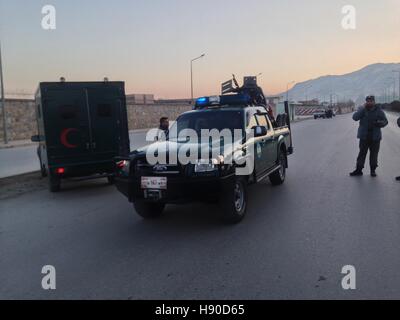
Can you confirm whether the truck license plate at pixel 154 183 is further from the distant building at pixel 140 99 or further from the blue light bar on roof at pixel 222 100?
the distant building at pixel 140 99

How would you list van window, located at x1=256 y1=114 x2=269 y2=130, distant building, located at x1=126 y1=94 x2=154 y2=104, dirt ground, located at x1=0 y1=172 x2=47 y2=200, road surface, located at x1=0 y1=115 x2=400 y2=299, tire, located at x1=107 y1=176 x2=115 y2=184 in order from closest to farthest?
road surface, located at x1=0 y1=115 x2=400 y2=299, van window, located at x1=256 y1=114 x2=269 y2=130, dirt ground, located at x1=0 y1=172 x2=47 y2=200, tire, located at x1=107 y1=176 x2=115 y2=184, distant building, located at x1=126 y1=94 x2=154 y2=104

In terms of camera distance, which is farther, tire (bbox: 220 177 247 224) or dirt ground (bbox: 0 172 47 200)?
dirt ground (bbox: 0 172 47 200)

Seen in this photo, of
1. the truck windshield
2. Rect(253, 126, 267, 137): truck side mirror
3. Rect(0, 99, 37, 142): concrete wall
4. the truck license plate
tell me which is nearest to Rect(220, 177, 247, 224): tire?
the truck license plate

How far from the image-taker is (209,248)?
4770mm

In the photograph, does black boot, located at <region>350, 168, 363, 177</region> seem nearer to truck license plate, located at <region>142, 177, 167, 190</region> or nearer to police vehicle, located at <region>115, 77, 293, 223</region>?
police vehicle, located at <region>115, 77, 293, 223</region>

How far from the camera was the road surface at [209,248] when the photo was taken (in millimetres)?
3703

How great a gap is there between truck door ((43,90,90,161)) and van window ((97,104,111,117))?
0.33 m

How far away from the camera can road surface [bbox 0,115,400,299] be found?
12.1 feet

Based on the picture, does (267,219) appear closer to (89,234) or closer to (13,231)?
(89,234)

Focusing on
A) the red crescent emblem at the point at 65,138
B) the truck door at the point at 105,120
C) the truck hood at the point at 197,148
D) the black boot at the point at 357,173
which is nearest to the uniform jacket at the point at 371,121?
the black boot at the point at 357,173

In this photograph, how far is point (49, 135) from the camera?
29.3 ft

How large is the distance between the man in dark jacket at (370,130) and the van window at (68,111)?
6.77 meters

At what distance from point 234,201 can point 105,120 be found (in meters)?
5.08
